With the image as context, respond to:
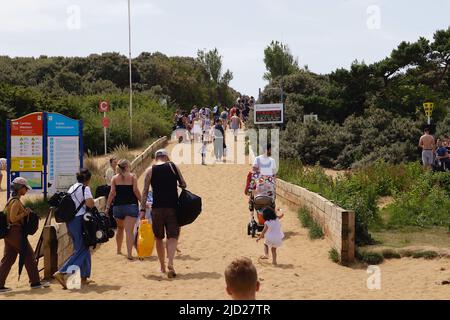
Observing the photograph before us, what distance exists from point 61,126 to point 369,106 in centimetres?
2079

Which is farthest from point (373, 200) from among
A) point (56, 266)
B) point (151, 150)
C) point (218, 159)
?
point (151, 150)

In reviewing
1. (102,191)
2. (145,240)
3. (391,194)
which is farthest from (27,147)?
(391,194)

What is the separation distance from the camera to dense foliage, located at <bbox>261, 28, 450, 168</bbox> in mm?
26875

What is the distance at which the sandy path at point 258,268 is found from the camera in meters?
→ 8.57

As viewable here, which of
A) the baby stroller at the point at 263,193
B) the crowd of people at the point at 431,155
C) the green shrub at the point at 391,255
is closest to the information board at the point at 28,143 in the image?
the baby stroller at the point at 263,193

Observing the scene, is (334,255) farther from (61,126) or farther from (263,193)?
(61,126)

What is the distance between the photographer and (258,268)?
1035 centimetres

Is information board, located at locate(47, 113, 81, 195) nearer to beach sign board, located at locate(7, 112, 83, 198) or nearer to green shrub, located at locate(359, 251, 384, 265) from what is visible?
beach sign board, located at locate(7, 112, 83, 198)

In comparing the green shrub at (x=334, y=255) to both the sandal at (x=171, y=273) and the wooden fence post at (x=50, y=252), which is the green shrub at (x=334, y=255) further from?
the wooden fence post at (x=50, y=252)

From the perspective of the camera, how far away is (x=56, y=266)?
31.9ft

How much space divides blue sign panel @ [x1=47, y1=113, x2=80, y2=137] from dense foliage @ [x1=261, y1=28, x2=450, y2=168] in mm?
11070

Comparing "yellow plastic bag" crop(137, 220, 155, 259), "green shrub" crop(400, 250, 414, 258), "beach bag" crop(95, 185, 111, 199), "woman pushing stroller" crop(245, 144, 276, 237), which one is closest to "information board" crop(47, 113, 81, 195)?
"beach bag" crop(95, 185, 111, 199)

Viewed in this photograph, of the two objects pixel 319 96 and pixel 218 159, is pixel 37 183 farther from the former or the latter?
pixel 319 96

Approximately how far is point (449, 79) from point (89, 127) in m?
21.5
